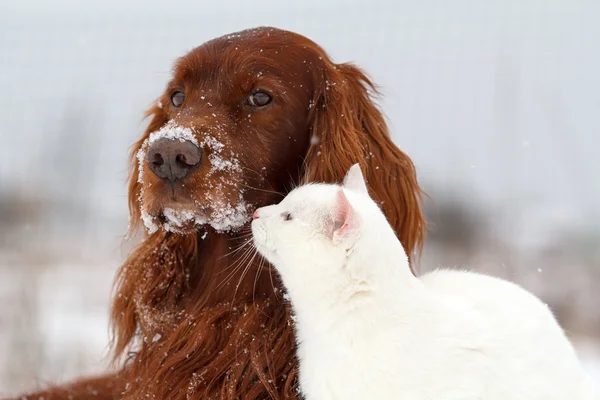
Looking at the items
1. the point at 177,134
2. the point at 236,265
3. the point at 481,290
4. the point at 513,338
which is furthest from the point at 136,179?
the point at 513,338

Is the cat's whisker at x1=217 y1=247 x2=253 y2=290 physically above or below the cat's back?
above

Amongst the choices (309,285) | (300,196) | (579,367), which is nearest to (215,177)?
(300,196)

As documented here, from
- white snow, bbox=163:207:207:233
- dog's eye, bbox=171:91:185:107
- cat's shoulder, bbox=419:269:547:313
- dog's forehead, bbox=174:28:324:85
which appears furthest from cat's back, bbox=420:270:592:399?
dog's eye, bbox=171:91:185:107

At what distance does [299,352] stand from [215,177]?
676mm

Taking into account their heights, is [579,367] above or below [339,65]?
below

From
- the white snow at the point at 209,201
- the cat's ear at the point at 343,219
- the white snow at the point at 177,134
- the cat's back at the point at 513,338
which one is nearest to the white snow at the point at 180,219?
the white snow at the point at 209,201

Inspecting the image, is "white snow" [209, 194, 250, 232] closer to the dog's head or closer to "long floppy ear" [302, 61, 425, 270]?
the dog's head

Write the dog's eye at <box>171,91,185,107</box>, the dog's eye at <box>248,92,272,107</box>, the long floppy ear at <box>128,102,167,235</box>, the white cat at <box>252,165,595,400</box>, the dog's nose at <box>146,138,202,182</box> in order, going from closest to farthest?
the white cat at <box>252,165,595,400</box>, the dog's nose at <box>146,138,202,182</box>, the dog's eye at <box>248,92,272,107</box>, the dog's eye at <box>171,91,185,107</box>, the long floppy ear at <box>128,102,167,235</box>

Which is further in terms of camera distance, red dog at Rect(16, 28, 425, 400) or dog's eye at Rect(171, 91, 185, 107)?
dog's eye at Rect(171, 91, 185, 107)

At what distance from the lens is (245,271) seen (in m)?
2.67

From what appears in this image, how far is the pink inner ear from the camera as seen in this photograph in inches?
89.4

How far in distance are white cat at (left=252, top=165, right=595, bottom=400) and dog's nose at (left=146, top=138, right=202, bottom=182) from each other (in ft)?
1.02

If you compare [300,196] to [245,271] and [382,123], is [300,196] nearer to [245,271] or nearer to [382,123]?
[245,271]

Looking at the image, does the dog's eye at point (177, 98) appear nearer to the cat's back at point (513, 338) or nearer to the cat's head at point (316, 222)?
the cat's head at point (316, 222)
